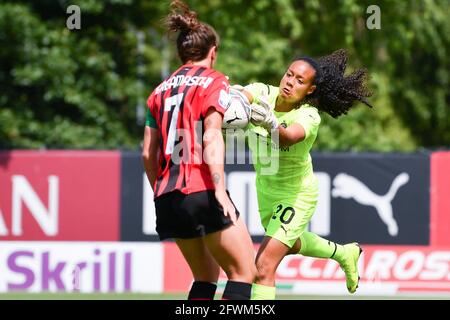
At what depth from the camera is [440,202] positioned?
11148 mm

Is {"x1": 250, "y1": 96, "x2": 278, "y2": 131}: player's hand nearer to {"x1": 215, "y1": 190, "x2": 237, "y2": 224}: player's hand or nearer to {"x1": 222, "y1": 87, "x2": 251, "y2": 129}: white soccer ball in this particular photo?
{"x1": 222, "y1": 87, "x2": 251, "y2": 129}: white soccer ball

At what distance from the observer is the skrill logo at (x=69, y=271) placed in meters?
11.0

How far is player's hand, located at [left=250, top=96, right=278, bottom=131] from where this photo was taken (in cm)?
601

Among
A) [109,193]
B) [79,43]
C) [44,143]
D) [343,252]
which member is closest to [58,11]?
[79,43]

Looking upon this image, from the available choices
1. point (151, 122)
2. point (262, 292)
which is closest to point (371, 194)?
point (262, 292)

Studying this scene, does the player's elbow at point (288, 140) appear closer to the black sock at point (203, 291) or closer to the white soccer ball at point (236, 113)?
the white soccer ball at point (236, 113)

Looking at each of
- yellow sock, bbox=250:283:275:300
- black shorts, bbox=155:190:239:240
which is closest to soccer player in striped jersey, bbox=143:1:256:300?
black shorts, bbox=155:190:239:240

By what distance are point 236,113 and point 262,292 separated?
4.41 feet

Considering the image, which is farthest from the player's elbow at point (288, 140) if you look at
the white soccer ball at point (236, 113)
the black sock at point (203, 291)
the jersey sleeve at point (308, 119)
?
the black sock at point (203, 291)

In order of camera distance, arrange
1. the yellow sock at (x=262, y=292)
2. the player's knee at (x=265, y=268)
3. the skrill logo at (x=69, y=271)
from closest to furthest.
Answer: the yellow sock at (x=262, y=292)
the player's knee at (x=265, y=268)
the skrill logo at (x=69, y=271)

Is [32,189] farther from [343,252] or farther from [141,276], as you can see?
[343,252]

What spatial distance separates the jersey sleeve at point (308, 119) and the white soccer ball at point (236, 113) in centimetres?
69

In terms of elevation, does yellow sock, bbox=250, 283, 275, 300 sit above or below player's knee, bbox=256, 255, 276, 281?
below

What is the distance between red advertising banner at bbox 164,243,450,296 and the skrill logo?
54 centimetres
